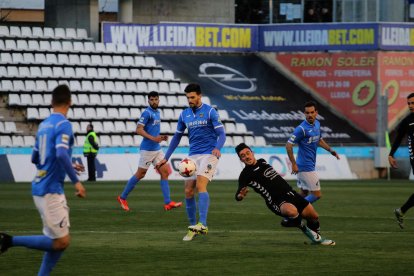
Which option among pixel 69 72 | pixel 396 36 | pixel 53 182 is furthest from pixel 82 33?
pixel 53 182

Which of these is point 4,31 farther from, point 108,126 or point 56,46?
point 108,126

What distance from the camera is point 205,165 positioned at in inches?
652

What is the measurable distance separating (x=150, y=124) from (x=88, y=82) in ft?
71.2

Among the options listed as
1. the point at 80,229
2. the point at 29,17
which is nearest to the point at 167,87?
the point at 29,17

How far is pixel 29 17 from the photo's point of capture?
56562 mm

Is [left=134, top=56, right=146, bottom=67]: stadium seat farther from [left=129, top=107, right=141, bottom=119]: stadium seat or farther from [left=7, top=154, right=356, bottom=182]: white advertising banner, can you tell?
[left=7, top=154, right=356, bottom=182]: white advertising banner

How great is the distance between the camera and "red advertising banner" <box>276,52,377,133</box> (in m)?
47.4

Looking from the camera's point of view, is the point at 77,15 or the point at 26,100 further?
the point at 77,15

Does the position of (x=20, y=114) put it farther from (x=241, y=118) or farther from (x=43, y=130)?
(x=43, y=130)

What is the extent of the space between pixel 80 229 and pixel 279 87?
102 ft

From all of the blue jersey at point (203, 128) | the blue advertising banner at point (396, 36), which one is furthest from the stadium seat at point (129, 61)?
the blue jersey at point (203, 128)

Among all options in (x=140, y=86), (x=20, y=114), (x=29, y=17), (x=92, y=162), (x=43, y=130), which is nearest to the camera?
(x=43, y=130)

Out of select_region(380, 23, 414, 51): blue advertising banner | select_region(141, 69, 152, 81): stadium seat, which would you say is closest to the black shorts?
select_region(141, 69, 152, 81): stadium seat

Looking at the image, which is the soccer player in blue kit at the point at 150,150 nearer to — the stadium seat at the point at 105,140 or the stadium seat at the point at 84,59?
the stadium seat at the point at 105,140
